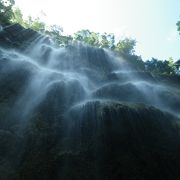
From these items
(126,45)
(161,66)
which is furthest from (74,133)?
(126,45)

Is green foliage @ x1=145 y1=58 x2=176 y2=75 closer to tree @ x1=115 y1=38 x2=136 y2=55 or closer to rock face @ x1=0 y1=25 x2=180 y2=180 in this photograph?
tree @ x1=115 y1=38 x2=136 y2=55

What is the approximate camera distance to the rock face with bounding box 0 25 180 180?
12.1m

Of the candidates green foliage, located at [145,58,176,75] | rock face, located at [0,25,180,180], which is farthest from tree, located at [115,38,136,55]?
rock face, located at [0,25,180,180]

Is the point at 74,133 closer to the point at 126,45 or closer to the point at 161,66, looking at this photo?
the point at 161,66

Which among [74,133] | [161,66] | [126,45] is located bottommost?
[74,133]

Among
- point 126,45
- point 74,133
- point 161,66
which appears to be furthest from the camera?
point 126,45

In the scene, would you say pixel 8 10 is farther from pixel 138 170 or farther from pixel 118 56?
pixel 138 170

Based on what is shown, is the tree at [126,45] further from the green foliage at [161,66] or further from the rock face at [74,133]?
Answer: the rock face at [74,133]

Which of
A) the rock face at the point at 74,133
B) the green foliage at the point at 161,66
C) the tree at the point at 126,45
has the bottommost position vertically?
the rock face at the point at 74,133

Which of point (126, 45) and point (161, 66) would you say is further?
point (126, 45)

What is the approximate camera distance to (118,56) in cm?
3111

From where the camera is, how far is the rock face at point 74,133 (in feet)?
39.6

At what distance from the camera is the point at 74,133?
13609mm

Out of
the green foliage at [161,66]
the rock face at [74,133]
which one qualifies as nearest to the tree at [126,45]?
the green foliage at [161,66]
